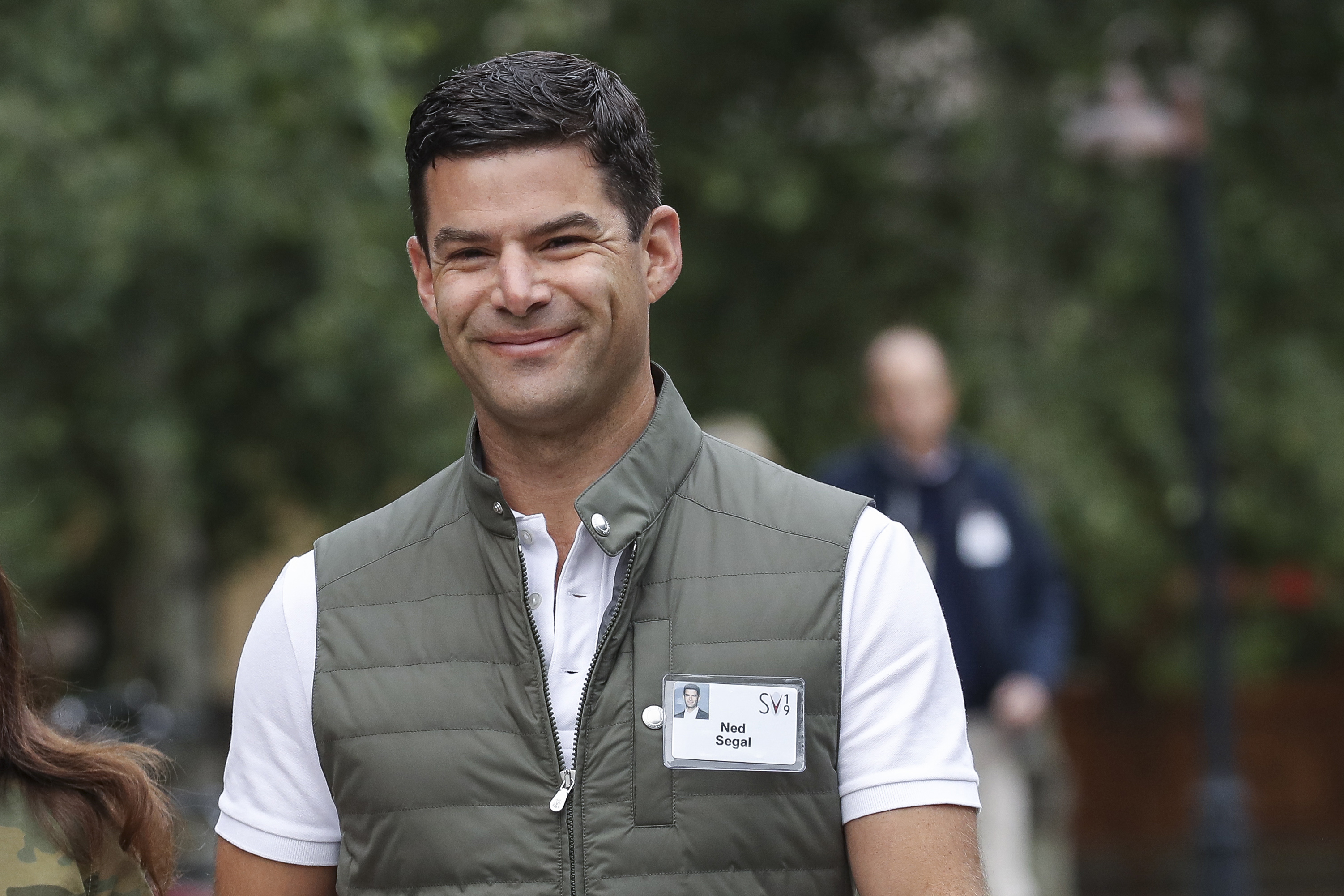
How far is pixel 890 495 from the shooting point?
625cm

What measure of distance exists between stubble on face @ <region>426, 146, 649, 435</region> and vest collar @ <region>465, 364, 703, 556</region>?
0.33 ft

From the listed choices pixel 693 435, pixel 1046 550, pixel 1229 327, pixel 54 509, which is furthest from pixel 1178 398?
pixel 693 435

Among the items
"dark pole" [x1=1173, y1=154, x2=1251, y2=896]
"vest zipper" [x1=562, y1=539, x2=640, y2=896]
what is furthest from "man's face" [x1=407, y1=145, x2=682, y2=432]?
"dark pole" [x1=1173, y1=154, x2=1251, y2=896]

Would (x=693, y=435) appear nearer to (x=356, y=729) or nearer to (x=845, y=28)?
(x=356, y=729)

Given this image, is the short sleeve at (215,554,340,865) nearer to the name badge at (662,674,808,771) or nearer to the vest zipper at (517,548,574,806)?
the vest zipper at (517,548,574,806)

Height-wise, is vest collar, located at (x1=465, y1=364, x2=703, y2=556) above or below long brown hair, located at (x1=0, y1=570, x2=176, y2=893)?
above

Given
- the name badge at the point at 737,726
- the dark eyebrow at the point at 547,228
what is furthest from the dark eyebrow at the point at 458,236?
the name badge at the point at 737,726

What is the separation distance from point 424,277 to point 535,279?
222 mm

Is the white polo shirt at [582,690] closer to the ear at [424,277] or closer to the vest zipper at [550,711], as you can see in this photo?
the vest zipper at [550,711]

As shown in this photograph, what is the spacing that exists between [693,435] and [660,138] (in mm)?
9645

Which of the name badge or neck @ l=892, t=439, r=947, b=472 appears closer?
the name badge

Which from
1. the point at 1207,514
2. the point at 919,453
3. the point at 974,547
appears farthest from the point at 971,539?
the point at 1207,514

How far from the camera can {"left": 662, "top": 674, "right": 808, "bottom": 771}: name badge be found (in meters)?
2.46

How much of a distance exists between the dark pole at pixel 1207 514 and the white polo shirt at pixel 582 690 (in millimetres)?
7530
